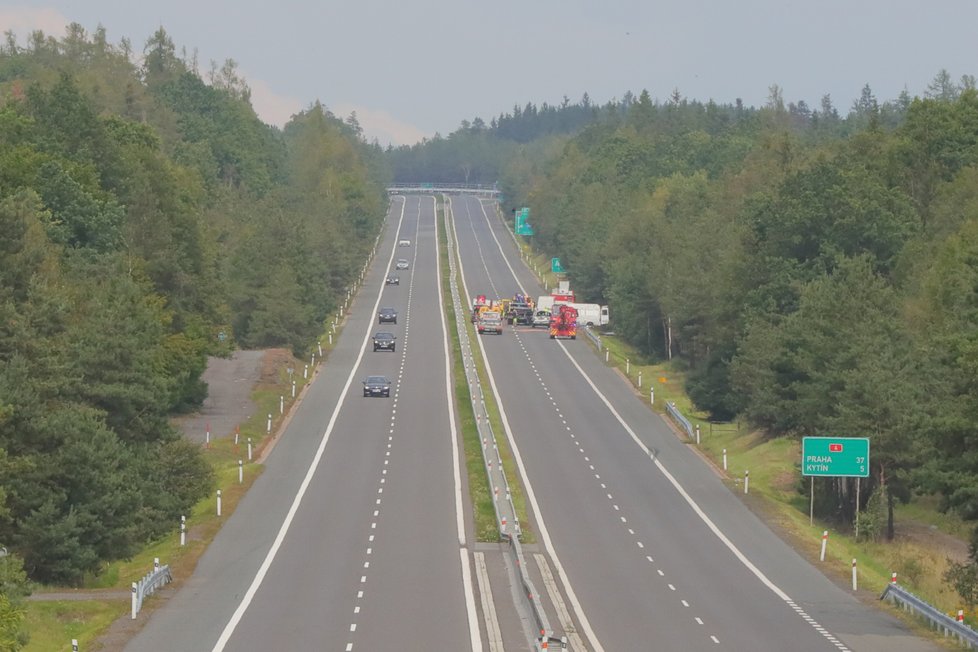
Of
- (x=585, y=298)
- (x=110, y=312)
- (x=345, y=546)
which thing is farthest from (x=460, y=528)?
(x=585, y=298)

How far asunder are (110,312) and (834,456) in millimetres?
25087

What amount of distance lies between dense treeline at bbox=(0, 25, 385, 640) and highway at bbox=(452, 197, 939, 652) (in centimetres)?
1276

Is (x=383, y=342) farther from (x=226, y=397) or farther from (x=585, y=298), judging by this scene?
(x=585, y=298)

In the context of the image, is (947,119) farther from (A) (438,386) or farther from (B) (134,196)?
(B) (134,196)

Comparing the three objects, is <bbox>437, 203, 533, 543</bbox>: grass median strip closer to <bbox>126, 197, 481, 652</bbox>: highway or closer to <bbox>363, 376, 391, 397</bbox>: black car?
<bbox>126, 197, 481, 652</bbox>: highway

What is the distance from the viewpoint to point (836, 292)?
70.5m

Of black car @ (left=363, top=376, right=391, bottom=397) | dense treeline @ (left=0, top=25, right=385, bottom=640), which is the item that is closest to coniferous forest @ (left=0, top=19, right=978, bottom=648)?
dense treeline @ (left=0, top=25, right=385, bottom=640)

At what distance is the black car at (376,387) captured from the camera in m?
85.7

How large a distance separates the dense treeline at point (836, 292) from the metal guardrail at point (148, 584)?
18600mm

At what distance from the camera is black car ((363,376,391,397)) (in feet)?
281

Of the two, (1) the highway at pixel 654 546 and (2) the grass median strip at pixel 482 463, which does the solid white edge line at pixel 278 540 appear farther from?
(1) the highway at pixel 654 546

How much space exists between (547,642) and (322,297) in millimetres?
87868

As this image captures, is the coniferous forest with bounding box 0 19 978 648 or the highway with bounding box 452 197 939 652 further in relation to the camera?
the coniferous forest with bounding box 0 19 978 648

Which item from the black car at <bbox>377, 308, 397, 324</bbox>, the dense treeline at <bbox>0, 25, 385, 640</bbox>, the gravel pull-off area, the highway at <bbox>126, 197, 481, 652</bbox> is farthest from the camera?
the black car at <bbox>377, 308, 397, 324</bbox>
